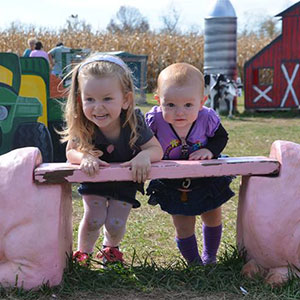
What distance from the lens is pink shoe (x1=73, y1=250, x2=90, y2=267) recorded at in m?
2.80

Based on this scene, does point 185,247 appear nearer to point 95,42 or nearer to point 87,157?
point 87,157

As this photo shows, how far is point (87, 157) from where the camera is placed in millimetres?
2605

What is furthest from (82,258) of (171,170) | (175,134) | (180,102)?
(180,102)

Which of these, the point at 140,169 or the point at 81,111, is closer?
the point at 140,169

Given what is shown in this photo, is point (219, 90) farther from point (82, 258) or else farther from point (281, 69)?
point (82, 258)

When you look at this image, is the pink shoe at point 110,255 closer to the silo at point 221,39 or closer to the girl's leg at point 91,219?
the girl's leg at point 91,219

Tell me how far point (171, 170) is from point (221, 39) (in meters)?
11.2

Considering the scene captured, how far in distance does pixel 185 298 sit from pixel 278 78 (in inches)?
469

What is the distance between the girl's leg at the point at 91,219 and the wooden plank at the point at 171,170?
0.35 meters

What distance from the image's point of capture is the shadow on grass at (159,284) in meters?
2.47

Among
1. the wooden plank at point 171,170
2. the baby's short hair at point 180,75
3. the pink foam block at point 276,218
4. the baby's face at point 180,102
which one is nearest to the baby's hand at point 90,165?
the wooden plank at point 171,170

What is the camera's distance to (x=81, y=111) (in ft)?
9.22

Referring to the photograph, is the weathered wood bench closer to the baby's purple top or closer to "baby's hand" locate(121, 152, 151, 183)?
"baby's hand" locate(121, 152, 151, 183)

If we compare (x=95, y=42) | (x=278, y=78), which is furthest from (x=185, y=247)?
(x=95, y=42)
